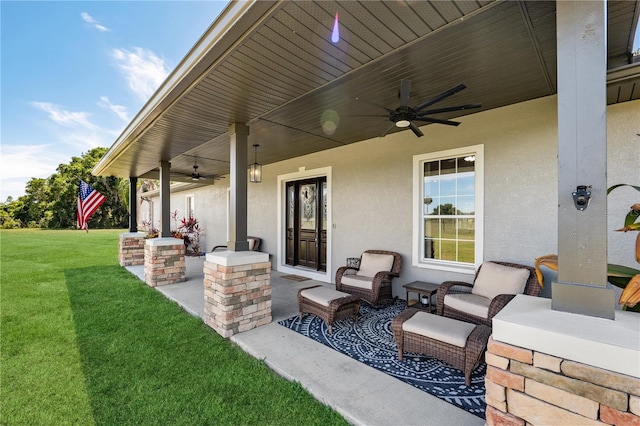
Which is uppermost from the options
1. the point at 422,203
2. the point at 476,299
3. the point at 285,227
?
the point at 422,203

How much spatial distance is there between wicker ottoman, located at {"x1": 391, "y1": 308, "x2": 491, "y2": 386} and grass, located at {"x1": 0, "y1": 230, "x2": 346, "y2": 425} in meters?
1.07

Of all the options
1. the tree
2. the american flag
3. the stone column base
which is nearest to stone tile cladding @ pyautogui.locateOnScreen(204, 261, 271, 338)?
the stone column base

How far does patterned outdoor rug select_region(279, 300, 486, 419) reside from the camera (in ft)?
7.64

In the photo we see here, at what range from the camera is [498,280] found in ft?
11.6

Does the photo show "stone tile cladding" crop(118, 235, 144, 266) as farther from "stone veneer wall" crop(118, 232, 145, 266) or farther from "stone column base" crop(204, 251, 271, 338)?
"stone column base" crop(204, 251, 271, 338)

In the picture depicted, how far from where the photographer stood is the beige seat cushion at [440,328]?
248cm

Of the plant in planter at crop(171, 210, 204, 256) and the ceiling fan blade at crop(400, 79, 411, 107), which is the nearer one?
the ceiling fan blade at crop(400, 79, 411, 107)

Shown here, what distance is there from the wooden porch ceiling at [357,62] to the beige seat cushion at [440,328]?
254 centimetres

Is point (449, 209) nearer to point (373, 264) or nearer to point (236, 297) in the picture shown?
point (373, 264)

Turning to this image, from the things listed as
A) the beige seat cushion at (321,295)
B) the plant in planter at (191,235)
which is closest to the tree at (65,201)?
the plant in planter at (191,235)

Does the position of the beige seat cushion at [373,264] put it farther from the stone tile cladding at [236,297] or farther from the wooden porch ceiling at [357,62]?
the wooden porch ceiling at [357,62]

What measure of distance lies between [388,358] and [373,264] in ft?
6.87

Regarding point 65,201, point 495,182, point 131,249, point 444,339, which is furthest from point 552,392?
point 65,201

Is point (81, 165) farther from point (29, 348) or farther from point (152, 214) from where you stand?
point (29, 348)
